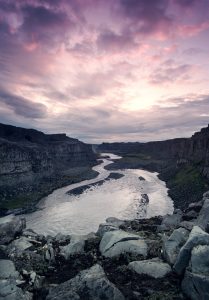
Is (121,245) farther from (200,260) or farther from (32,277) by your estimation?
(200,260)

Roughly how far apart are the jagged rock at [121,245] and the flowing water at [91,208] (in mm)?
22232

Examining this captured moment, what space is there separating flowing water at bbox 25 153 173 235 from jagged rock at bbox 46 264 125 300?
96.4ft

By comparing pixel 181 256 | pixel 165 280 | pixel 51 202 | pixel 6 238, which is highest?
pixel 181 256

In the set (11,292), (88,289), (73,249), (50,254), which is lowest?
(11,292)

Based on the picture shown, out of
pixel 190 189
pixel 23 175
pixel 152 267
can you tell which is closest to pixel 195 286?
pixel 152 267

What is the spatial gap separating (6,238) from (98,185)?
70.8 m

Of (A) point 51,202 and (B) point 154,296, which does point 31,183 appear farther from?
(B) point 154,296

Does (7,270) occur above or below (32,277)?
below

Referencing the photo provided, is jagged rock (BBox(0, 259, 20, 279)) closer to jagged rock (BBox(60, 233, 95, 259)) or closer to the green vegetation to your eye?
jagged rock (BBox(60, 233, 95, 259))

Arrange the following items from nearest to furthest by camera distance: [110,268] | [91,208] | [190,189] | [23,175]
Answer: [110,268] → [91,208] → [190,189] → [23,175]

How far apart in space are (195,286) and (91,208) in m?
50.4

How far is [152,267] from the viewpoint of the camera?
68.0 ft

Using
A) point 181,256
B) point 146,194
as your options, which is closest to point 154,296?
point 181,256

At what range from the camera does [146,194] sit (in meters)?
83.2
